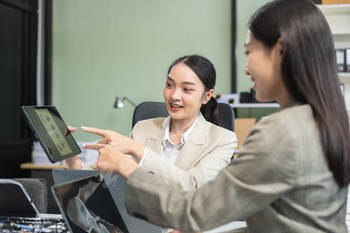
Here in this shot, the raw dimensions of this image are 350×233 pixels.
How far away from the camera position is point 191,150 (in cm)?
146

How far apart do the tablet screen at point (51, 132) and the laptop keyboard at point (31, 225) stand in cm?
17

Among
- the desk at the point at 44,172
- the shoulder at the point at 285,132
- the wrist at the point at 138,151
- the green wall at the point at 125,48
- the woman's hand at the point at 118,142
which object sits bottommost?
the desk at the point at 44,172

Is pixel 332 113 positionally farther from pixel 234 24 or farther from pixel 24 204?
pixel 234 24

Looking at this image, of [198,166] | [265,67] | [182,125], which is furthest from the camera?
[182,125]

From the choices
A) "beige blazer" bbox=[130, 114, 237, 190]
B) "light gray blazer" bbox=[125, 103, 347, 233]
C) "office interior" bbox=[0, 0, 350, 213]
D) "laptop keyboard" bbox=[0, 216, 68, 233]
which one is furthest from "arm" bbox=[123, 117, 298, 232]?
"office interior" bbox=[0, 0, 350, 213]

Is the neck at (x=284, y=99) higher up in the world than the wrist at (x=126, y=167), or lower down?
higher up

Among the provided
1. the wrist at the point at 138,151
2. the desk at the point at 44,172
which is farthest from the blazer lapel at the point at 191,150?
the desk at the point at 44,172

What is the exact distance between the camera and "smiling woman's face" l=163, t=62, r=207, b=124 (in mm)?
1479

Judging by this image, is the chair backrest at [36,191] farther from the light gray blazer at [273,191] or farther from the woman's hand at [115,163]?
the light gray blazer at [273,191]

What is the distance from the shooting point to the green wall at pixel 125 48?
125 inches

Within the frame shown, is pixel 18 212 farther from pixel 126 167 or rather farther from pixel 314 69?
pixel 314 69

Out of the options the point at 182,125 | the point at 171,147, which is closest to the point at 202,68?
the point at 182,125

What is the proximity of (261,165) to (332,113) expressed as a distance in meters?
0.19

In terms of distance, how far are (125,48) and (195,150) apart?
2.17 metres
